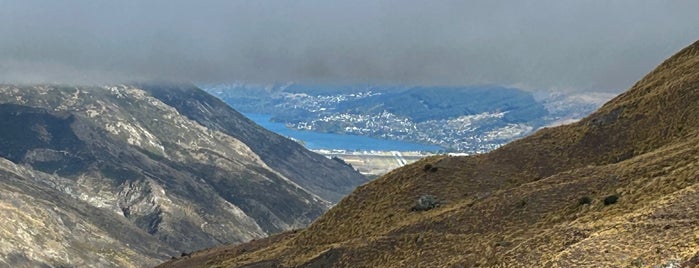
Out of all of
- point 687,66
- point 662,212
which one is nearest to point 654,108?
point 687,66

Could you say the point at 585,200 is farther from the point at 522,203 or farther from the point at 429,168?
the point at 429,168

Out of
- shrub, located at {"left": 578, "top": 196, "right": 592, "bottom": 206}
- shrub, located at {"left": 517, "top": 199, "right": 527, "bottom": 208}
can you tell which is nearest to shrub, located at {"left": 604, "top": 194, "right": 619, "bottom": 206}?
shrub, located at {"left": 578, "top": 196, "right": 592, "bottom": 206}

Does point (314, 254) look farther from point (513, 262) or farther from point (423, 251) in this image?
point (513, 262)

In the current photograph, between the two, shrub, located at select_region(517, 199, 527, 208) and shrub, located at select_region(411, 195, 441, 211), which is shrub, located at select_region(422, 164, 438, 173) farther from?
shrub, located at select_region(517, 199, 527, 208)

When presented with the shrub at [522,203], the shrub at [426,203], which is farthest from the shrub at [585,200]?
the shrub at [426,203]

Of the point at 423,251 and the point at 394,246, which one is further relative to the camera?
the point at 394,246

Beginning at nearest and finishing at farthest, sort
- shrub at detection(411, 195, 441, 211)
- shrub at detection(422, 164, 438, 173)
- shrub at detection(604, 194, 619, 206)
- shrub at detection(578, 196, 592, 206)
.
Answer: shrub at detection(604, 194, 619, 206), shrub at detection(578, 196, 592, 206), shrub at detection(411, 195, 441, 211), shrub at detection(422, 164, 438, 173)
